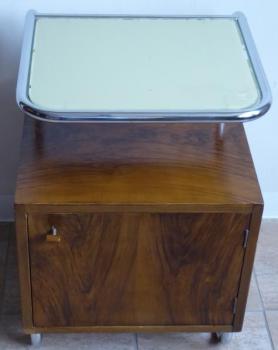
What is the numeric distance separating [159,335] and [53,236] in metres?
0.39

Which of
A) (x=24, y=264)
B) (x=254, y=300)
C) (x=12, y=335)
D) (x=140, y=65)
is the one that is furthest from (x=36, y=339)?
(x=140, y=65)

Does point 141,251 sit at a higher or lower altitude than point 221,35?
lower

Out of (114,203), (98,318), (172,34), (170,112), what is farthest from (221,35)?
(98,318)

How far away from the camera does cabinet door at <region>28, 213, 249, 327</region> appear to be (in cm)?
121

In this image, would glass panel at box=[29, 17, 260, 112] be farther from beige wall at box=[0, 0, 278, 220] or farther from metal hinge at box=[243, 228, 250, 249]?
metal hinge at box=[243, 228, 250, 249]

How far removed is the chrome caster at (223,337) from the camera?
4.73 feet

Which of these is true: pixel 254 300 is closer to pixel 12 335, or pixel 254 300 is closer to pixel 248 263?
pixel 248 263

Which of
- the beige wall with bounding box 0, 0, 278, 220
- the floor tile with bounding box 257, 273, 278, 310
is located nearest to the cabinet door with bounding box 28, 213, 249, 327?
the floor tile with bounding box 257, 273, 278, 310

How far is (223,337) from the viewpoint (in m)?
1.45

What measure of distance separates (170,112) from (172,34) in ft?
0.85

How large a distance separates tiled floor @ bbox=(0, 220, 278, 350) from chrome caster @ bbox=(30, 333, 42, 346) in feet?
0.05

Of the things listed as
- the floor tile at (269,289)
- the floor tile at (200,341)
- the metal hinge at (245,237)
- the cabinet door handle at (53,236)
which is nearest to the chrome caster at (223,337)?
the floor tile at (200,341)

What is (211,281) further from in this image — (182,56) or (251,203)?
(182,56)

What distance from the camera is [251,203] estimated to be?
3.91 ft
